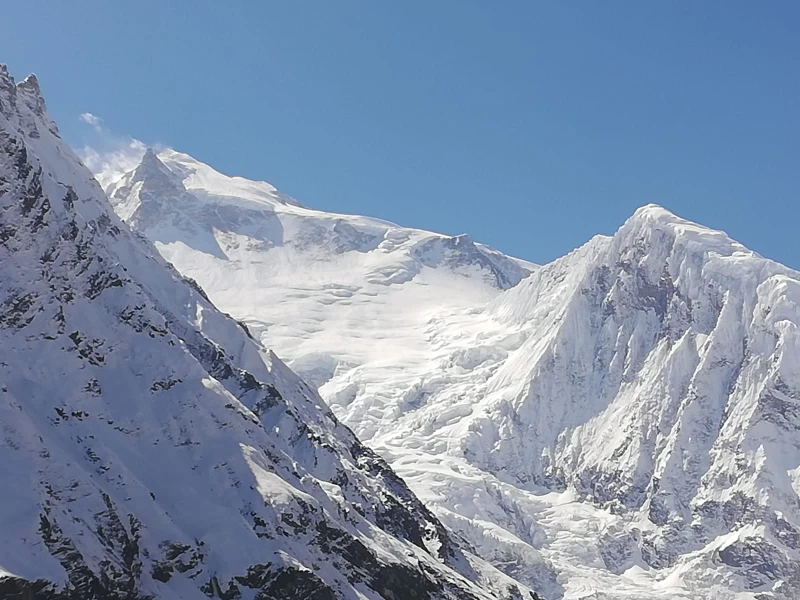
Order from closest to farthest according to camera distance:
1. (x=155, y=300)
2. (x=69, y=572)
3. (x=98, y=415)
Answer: (x=69, y=572) < (x=98, y=415) < (x=155, y=300)

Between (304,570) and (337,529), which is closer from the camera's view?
(304,570)

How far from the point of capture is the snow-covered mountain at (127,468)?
122 meters

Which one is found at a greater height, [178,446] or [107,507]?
[178,446]

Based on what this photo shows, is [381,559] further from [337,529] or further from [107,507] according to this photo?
[107,507]

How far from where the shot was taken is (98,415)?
148 meters

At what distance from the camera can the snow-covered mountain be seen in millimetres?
121562

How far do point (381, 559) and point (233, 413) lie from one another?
28.2 metres

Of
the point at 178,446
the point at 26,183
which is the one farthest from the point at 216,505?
the point at 26,183

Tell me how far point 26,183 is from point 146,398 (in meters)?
33.1

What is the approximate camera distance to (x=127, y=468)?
142750 millimetres

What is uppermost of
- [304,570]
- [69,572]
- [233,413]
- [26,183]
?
[26,183]

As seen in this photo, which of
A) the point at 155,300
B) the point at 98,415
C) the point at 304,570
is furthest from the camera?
the point at 155,300

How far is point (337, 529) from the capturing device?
15612 cm

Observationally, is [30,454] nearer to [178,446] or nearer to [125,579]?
[125,579]
